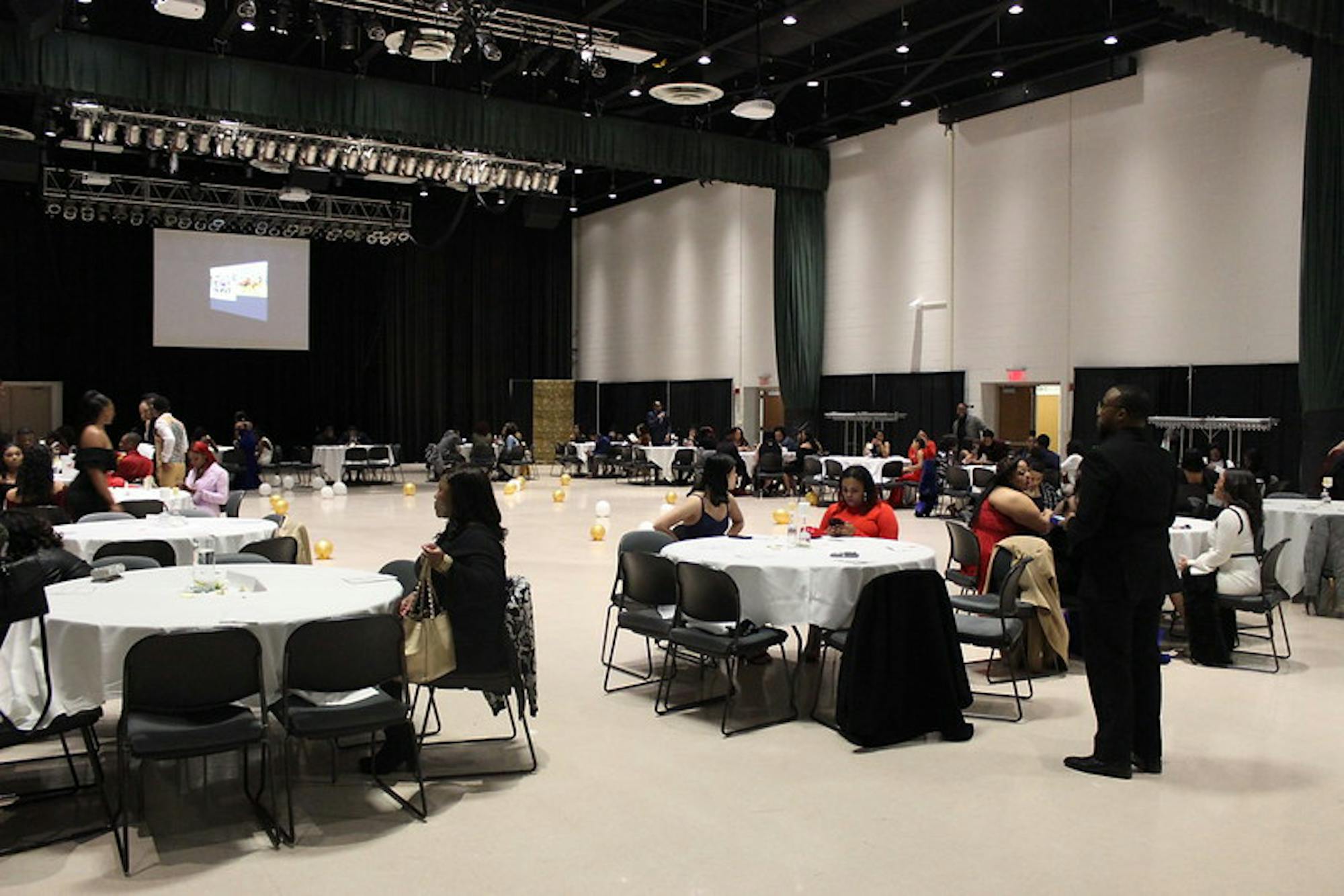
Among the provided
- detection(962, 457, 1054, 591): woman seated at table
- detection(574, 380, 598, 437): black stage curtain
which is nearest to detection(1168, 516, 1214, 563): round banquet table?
detection(962, 457, 1054, 591): woman seated at table

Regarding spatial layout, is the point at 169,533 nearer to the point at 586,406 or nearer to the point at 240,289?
the point at 240,289

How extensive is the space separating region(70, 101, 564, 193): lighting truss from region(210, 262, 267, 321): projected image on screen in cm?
359

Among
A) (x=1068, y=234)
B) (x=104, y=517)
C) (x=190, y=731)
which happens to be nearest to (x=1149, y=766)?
(x=190, y=731)

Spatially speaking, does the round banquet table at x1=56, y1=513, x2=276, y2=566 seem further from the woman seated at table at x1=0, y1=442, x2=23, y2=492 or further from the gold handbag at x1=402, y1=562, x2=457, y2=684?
the gold handbag at x1=402, y1=562, x2=457, y2=684

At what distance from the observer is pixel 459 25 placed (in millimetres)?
10938

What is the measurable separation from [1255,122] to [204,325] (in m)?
17.3

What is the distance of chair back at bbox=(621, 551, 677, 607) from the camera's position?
5.53m

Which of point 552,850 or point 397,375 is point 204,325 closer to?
point 397,375

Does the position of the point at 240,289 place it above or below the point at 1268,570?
above

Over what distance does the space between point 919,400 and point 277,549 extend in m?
13.3

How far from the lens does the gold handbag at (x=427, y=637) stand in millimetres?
4152

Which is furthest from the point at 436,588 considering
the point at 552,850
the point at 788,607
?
the point at 788,607

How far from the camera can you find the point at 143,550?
227 inches

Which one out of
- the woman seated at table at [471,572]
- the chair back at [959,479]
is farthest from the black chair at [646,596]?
the chair back at [959,479]
